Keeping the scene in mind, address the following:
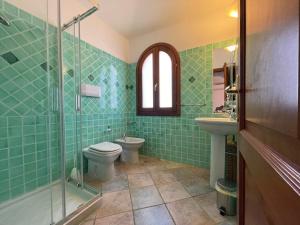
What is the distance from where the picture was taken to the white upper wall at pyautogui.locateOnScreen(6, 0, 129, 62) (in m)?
1.75

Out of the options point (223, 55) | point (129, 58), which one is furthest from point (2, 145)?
point (223, 55)

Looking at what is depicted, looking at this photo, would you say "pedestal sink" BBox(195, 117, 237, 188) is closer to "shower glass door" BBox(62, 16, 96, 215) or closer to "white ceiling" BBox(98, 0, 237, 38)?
"shower glass door" BBox(62, 16, 96, 215)

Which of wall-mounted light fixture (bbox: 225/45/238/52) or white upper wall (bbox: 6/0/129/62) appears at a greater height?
white upper wall (bbox: 6/0/129/62)

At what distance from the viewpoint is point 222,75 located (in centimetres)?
239

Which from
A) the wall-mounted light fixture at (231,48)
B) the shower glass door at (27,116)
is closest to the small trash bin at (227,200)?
the shower glass door at (27,116)

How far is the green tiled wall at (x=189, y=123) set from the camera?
2.54 m

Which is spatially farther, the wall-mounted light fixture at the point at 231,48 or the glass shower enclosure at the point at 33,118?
the wall-mounted light fixture at the point at 231,48

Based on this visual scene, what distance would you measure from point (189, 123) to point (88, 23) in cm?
226

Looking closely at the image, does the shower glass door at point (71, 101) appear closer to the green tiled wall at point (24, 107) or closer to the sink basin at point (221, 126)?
the green tiled wall at point (24, 107)

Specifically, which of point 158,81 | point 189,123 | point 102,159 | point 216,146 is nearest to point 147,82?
point 158,81

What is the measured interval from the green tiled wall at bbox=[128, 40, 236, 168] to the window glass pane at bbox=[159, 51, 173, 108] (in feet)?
0.78

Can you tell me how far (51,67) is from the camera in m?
1.90

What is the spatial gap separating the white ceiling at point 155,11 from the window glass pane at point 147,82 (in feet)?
2.04

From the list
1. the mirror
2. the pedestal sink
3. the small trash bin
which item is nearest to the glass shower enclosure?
the small trash bin
